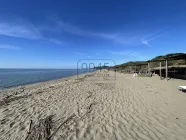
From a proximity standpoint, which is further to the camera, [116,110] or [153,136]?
[116,110]

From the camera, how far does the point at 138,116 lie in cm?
453

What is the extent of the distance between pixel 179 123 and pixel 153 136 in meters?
1.33

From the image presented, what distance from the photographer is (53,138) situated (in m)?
3.27

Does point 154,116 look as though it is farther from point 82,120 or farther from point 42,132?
point 42,132

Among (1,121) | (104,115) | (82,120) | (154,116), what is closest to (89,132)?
(82,120)

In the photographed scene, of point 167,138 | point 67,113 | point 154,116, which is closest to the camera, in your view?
point 167,138

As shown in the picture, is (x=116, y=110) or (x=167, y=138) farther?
(x=116, y=110)

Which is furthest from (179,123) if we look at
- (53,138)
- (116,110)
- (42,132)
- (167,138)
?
(42,132)

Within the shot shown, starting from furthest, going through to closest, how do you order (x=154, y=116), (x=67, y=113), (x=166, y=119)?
(x=67, y=113) < (x=154, y=116) < (x=166, y=119)

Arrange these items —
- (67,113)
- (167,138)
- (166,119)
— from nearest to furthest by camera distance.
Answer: (167,138) → (166,119) → (67,113)

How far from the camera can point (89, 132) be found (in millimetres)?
3545

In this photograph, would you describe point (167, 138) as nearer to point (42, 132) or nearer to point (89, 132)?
point (89, 132)

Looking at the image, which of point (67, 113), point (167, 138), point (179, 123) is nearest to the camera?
point (167, 138)

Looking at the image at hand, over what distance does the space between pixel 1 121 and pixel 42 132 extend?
2.11 m
